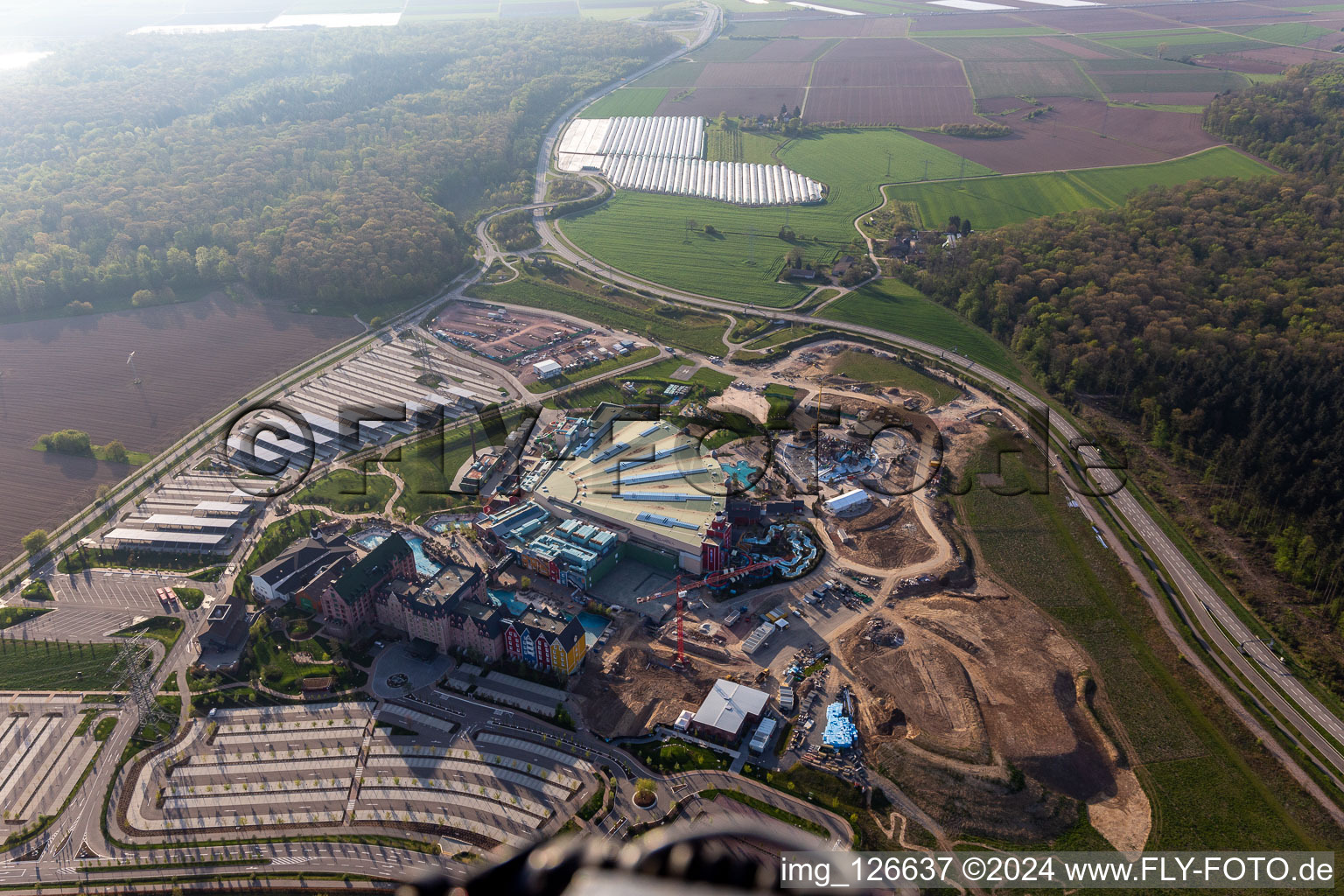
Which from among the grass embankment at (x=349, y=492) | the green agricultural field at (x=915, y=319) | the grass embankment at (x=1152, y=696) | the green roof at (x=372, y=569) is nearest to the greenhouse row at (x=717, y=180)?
the green agricultural field at (x=915, y=319)

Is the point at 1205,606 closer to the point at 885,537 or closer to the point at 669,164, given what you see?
the point at 885,537

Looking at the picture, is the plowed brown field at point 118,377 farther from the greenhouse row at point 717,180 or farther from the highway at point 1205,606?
A: the greenhouse row at point 717,180

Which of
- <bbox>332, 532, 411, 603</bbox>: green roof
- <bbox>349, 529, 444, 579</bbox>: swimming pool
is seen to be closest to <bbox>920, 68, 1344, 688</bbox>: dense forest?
<bbox>349, 529, 444, 579</bbox>: swimming pool

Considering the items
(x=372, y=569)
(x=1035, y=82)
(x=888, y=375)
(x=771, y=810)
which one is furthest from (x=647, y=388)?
(x=1035, y=82)

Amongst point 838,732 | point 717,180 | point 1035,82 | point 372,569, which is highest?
point 1035,82

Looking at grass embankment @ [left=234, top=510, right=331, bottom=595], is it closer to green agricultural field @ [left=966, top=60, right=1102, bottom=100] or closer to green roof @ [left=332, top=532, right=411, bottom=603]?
green roof @ [left=332, top=532, right=411, bottom=603]
